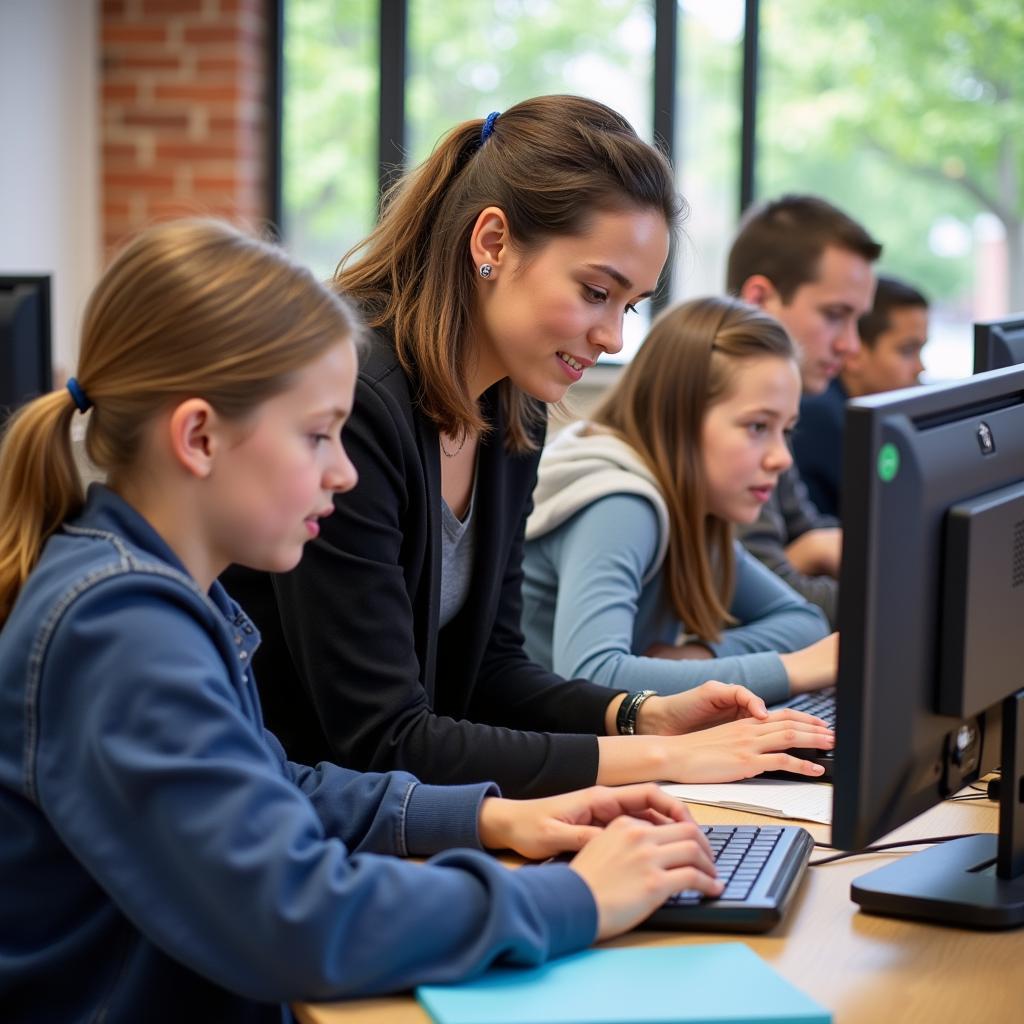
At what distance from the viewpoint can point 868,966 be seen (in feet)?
3.26

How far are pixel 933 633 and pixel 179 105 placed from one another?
12.3 ft

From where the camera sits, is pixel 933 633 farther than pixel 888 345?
No

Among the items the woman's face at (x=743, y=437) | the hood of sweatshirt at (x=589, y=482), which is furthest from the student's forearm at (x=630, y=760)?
the woman's face at (x=743, y=437)

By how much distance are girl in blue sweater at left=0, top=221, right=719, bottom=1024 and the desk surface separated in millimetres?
32

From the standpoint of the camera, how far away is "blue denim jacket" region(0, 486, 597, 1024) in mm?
880

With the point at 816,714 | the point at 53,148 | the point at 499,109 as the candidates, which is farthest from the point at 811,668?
the point at 53,148

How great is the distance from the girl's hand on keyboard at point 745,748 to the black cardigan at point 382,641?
0.10 metres

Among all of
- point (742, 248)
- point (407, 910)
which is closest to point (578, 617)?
point (407, 910)

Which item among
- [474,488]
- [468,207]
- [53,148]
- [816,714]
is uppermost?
[53,148]

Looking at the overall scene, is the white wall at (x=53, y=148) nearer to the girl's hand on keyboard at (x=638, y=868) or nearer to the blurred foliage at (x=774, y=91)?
the blurred foliage at (x=774, y=91)

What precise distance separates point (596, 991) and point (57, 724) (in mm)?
376

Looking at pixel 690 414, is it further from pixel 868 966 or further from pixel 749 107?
pixel 749 107

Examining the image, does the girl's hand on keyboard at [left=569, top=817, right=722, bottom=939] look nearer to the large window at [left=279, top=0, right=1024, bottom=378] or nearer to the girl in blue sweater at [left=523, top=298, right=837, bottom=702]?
the girl in blue sweater at [left=523, top=298, right=837, bottom=702]

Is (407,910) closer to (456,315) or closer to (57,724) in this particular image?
(57,724)
